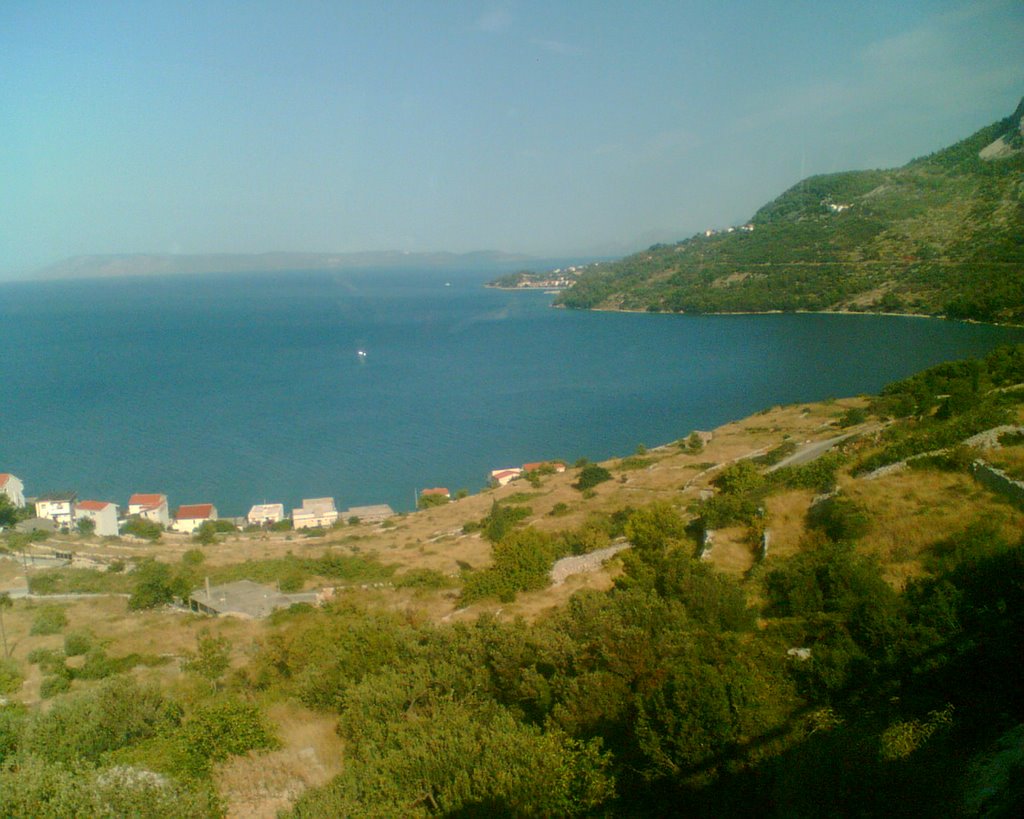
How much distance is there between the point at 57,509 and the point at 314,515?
9.40 metres

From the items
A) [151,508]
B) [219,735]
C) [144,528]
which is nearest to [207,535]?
[144,528]

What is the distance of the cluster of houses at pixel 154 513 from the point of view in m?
23.6

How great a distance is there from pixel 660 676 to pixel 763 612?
7.81 ft

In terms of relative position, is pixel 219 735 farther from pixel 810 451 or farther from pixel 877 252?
pixel 877 252

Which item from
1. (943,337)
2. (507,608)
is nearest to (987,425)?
(507,608)

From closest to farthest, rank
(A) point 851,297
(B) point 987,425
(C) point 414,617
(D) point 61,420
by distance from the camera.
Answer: (C) point 414,617, (B) point 987,425, (D) point 61,420, (A) point 851,297

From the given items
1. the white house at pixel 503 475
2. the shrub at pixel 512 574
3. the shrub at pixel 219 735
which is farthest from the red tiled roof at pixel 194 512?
the shrub at pixel 219 735

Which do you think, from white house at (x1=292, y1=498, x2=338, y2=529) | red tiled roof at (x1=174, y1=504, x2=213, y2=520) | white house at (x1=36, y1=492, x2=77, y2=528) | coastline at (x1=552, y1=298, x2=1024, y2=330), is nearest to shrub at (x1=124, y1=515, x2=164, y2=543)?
red tiled roof at (x1=174, y1=504, x2=213, y2=520)

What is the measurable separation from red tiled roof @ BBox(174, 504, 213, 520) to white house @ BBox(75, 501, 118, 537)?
2.07m

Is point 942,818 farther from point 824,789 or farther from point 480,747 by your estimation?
point 480,747

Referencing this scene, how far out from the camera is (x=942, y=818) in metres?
2.71

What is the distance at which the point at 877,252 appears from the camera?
61844 millimetres

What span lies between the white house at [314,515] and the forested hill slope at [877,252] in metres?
40.6

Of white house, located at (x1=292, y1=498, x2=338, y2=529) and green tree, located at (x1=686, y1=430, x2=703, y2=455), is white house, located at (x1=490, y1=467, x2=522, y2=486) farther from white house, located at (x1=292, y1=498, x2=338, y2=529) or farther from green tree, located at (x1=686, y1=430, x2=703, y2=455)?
green tree, located at (x1=686, y1=430, x2=703, y2=455)
